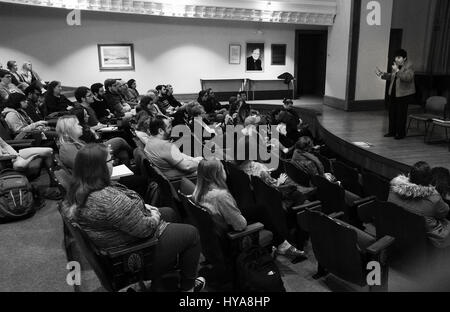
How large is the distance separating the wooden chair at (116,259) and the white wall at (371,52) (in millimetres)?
8581

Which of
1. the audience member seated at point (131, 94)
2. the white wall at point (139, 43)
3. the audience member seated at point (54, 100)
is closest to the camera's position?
the audience member seated at point (54, 100)

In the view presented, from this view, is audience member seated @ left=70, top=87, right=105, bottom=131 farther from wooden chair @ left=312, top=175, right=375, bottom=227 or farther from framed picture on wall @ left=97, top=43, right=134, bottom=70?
framed picture on wall @ left=97, top=43, right=134, bottom=70

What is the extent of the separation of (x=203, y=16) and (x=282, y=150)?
5771 mm

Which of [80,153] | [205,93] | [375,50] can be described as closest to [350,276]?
[80,153]

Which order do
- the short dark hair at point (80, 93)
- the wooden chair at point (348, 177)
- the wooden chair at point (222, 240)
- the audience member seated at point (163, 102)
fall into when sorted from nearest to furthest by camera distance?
the wooden chair at point (222, 240), the wooden chair at point (348, 177), the short dark hair at point (80, 93), the audience member seated at point (163, 102)

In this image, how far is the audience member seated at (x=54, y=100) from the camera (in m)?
6.09

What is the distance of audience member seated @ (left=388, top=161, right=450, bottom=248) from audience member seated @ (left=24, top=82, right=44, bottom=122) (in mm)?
5159

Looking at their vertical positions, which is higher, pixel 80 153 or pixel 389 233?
pixel 80 153

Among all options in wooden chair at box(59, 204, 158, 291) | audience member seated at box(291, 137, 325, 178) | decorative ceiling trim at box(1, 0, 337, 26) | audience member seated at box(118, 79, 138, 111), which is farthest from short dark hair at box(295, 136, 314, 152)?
decorative ceiling trim at box(1, 0, 337, 26)

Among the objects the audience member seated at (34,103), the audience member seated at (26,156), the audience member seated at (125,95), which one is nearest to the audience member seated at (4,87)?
the audience member seated at (34,103)

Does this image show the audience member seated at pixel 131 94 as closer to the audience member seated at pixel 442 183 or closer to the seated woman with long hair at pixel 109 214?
the seated woman with long hair at pixel 109 214

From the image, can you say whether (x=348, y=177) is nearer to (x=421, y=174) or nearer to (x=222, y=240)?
(x=421, y=174)

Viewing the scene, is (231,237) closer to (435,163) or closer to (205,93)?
(435,163)

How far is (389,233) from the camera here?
9.06 ft
